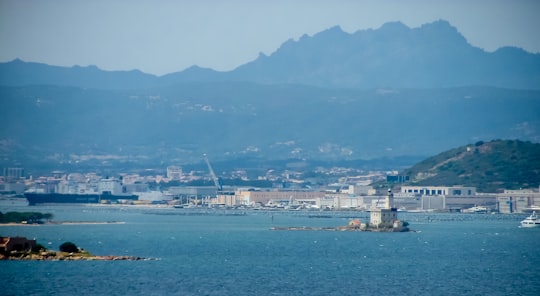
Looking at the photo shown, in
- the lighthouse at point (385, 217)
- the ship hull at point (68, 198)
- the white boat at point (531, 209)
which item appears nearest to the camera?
the lighthouse at point (385, 217)

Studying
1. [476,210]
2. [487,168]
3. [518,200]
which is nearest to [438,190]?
[476,210]

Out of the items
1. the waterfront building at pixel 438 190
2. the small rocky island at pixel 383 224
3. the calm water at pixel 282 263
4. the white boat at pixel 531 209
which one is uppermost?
the waterfront building at pixel 438 190

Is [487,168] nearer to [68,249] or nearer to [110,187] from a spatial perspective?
[110,187]

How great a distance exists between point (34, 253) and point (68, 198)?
375 ft

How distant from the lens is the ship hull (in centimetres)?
16625

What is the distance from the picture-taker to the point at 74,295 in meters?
50.6

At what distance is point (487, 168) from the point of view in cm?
16688

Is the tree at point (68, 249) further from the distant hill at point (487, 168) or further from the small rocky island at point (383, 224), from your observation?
the distant hill at point (487, 168)

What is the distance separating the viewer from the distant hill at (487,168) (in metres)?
161

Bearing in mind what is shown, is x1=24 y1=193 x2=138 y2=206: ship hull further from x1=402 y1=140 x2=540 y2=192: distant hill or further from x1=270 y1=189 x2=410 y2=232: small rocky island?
x1=270 y1=189 x2=410 y2=232: small rocky island

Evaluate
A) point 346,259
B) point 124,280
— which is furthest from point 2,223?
point 124,280

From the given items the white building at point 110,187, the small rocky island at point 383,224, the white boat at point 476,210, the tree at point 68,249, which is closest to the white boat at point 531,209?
the white boat at point 476,210

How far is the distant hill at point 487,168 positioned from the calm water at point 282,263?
178ft

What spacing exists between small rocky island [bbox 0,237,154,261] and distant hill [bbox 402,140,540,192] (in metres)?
96.7
